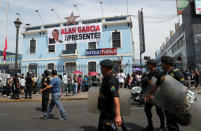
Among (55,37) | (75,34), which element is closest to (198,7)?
(75,34)

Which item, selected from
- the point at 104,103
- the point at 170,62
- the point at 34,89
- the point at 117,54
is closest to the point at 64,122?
the point at 104,103

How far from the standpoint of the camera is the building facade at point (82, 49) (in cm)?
2089

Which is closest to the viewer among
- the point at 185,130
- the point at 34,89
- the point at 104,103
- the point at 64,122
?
the point at 104,103

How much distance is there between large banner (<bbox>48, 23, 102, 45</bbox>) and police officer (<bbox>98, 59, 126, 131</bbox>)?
745 inches

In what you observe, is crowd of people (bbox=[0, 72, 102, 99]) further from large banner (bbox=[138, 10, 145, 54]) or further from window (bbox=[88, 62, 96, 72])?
large banner (bbox=[138, 10, 145, 54])

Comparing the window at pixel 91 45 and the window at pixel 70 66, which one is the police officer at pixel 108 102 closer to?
the window at pixel 91 45

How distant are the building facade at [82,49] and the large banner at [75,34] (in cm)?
63

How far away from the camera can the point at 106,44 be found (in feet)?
70.6

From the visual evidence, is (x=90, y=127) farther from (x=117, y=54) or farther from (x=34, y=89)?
(x=117, y=54)

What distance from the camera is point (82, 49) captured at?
877 inches

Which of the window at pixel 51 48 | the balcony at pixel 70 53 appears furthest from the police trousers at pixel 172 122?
the window at pixel 51 48

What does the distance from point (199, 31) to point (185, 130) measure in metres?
17.8

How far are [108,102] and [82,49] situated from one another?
1993 centimetres

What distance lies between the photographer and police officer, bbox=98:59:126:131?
256cm
